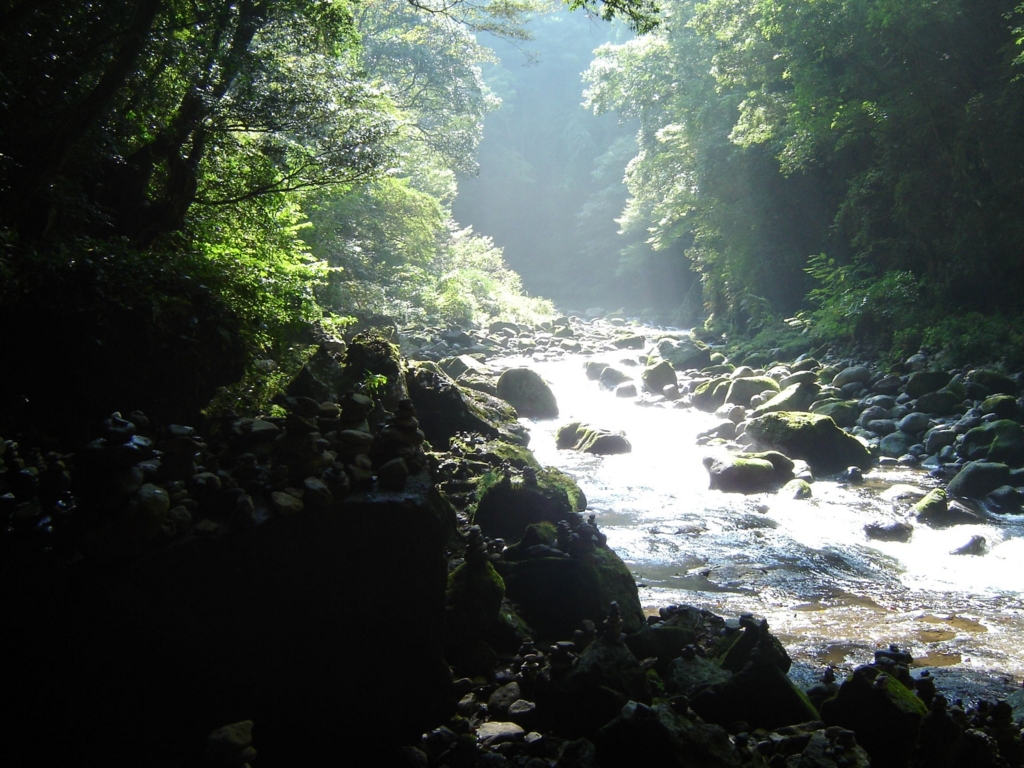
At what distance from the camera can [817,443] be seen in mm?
9602

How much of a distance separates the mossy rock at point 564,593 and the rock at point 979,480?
566cm

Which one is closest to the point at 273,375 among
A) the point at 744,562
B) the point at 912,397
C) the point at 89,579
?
the point at 89,579

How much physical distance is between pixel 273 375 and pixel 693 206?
19.8m

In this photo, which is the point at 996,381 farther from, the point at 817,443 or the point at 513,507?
the point at 513,507

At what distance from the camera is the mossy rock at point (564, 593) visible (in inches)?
164

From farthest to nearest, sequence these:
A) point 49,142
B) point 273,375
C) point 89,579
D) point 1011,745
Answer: point 273,375 → point 49,142 → point 1011,745 → point 89,579

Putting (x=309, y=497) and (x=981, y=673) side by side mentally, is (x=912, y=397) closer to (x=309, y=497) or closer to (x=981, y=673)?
(x=981, y=673)

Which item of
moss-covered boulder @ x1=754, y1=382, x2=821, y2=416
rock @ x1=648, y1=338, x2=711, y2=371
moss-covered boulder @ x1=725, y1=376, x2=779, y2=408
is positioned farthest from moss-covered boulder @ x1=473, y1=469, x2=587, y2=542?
rock @ x1=648, y1=338, x2=711, y2=371

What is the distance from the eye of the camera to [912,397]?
38.3ft

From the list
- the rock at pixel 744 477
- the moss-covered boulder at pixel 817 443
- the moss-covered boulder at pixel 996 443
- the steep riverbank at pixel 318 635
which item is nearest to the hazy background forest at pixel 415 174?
the steep riverbank at pixel 318 635

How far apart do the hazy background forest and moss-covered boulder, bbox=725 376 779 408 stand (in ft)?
8.37

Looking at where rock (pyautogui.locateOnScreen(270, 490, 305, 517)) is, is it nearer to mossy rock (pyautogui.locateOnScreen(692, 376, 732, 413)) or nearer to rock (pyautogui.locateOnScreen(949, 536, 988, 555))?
rock (pyautogui.locateOnScreen(949, 536, 988, 555))

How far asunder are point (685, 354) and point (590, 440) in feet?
26.5

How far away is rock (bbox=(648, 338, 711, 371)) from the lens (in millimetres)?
17609
